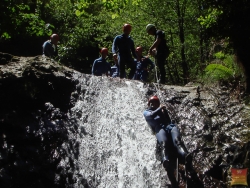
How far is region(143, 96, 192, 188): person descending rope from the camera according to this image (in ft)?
27.8

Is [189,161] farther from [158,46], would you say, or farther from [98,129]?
[158,46]

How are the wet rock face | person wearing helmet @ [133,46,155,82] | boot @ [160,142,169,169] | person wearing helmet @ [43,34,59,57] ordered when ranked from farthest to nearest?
person wearing helmet @ [43,34,59,57] < person wearing helmet @ [133,46,155,82] < the wet rock face < boot @ [160,142,169,169]

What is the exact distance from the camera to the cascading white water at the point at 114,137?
8.72 m

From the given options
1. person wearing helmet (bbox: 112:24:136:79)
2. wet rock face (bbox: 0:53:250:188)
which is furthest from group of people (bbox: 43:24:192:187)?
wet rock face (bbox: 0:53:250:188)

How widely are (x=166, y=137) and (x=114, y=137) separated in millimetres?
1547

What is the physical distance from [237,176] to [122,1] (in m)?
5.44

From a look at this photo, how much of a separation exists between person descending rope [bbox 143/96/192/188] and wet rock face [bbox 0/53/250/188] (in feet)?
0.87

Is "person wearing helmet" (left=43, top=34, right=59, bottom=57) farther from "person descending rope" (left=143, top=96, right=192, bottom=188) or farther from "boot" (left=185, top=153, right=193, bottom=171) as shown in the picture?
"boot" (left=185, top=153, right=193, bottom=171)

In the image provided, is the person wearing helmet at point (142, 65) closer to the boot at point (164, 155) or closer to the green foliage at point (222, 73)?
the green foliage at point (222, 73)

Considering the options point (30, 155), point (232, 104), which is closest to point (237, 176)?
point (232, 104)

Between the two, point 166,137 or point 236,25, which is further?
point 236,25

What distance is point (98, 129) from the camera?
33.4 feet

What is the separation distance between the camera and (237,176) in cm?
785

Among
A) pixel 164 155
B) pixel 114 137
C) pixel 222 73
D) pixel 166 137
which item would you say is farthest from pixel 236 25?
pixel 164 155
